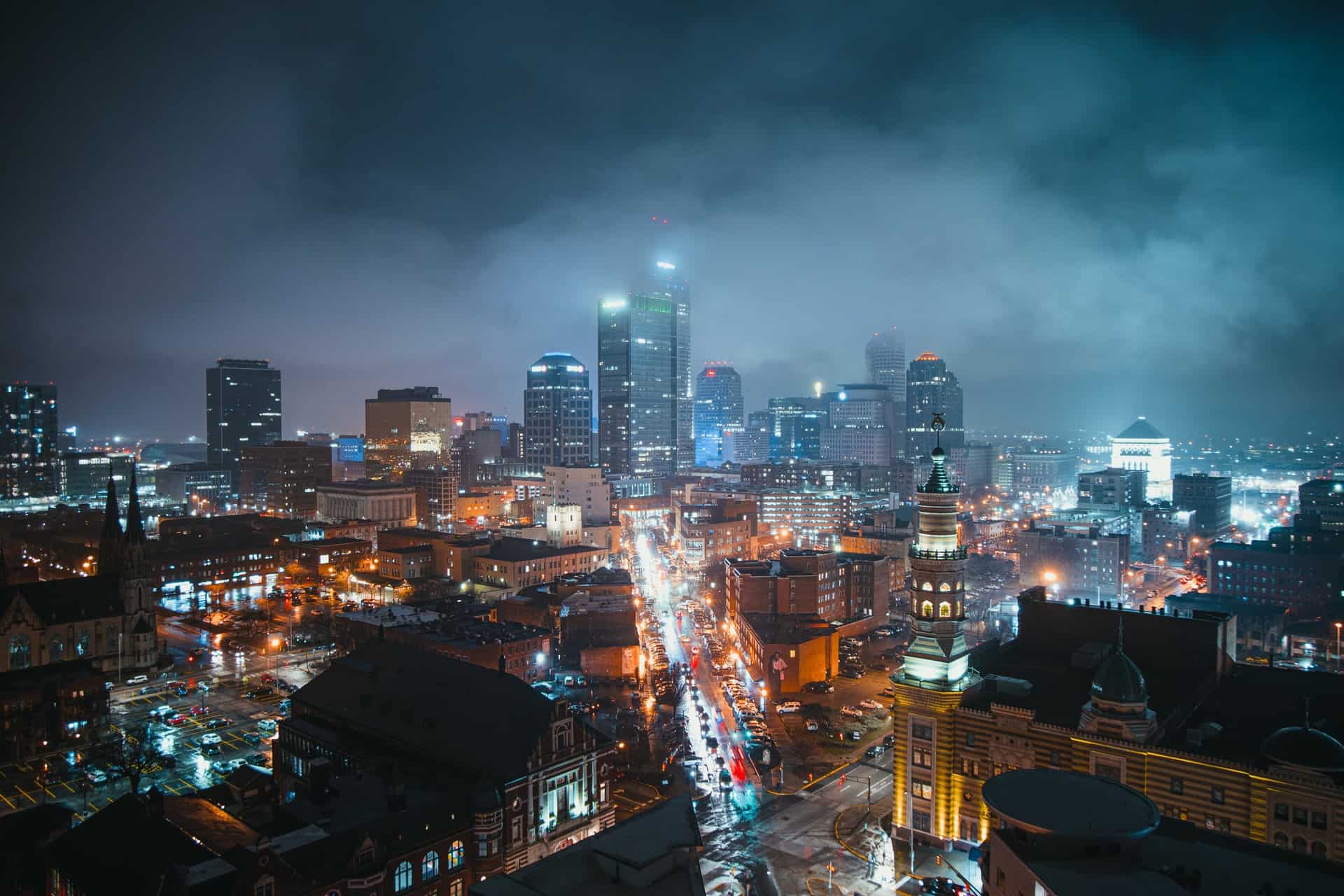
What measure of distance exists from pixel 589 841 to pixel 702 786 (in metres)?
24.5

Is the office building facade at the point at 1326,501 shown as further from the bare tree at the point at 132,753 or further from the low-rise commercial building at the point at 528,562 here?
the bare tree at the point at 132,753

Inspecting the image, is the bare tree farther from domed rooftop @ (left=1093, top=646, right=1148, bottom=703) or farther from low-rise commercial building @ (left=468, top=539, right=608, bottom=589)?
low-rise commercial building @ (left=468, top=539, right=608, bottom=589)

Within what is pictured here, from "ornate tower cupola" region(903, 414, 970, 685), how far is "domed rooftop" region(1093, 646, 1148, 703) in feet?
29.4

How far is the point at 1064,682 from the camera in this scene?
49.4 metres

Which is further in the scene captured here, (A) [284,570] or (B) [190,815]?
(A) [284,570]

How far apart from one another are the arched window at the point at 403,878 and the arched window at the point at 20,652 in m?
62.9

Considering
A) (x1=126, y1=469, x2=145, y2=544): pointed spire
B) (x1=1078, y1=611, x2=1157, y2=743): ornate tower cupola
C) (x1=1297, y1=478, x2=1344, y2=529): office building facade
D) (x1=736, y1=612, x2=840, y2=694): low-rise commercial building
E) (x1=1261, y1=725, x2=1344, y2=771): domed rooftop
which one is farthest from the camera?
(x1=1297, y1=478, x2=1344, y2=529): office building facade

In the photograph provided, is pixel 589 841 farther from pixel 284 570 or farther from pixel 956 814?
pixel 284 570

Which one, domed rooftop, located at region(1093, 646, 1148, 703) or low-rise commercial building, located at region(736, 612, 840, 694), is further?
low-rise commercial building, located at region(736, 612, 840, 694)

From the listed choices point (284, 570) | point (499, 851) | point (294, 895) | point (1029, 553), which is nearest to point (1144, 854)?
point (499, 851)

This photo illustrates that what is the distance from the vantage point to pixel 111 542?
94.6 m

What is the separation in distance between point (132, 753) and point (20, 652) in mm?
29489

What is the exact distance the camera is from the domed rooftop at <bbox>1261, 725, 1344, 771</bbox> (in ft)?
119

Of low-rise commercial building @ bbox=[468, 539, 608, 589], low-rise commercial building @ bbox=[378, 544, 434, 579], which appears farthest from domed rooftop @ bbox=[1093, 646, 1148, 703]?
low-rise commercial building @ bbox=[378, 544, 434, 579]
